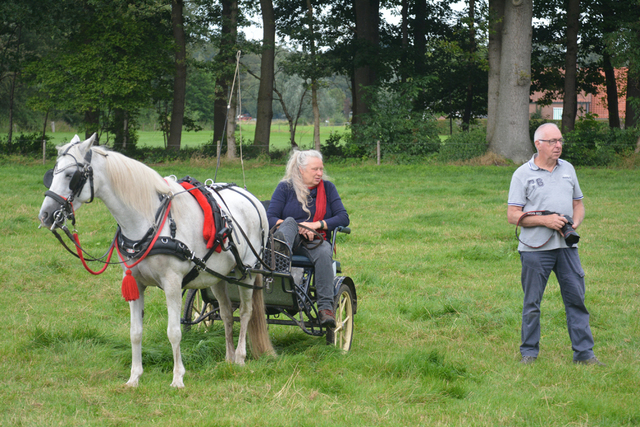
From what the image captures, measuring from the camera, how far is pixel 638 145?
2270 cm

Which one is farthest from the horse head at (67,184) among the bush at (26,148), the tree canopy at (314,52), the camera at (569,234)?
the bush at (26,148)

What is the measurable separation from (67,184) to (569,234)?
3727mm

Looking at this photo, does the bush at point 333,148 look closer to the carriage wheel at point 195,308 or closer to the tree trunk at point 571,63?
the tree trunk at point 571,63

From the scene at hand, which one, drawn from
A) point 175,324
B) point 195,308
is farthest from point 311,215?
point 175,324

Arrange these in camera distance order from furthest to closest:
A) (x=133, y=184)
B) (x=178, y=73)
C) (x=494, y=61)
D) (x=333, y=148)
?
(x=333, y=148), (x=178, y=73), (x=494, y=61), (x=133, y=184)

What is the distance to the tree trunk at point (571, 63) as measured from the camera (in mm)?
25625

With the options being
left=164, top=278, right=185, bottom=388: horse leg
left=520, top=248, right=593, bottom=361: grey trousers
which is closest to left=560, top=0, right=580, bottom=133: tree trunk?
left=520, top=248, right=593, bottom=361: grey trousers

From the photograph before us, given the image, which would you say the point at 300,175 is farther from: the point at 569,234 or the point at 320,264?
the point at 569,234

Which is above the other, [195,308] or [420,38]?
[420,38]

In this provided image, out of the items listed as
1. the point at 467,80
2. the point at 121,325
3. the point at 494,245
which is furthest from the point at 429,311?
the point at 467,80

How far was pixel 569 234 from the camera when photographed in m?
5.05

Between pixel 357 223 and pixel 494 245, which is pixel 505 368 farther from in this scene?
pixel 357 223

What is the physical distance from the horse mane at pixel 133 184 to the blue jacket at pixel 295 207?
1.57 meters

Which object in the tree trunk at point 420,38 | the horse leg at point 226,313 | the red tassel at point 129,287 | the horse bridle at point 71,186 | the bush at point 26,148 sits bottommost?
the horse leg at point 226,313
